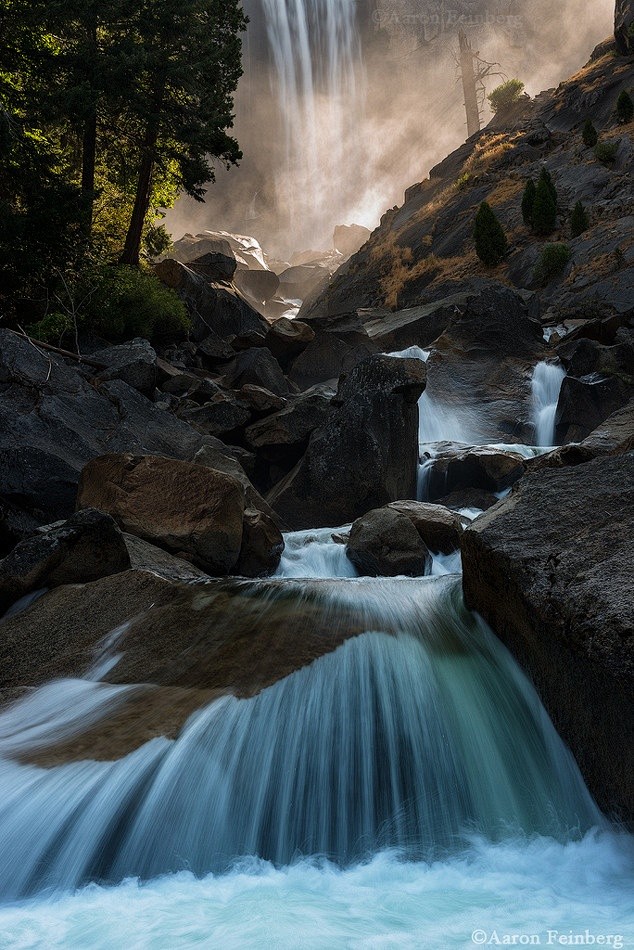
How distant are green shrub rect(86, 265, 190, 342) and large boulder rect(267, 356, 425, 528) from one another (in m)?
7.20

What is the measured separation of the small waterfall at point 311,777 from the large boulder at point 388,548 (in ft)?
12.4

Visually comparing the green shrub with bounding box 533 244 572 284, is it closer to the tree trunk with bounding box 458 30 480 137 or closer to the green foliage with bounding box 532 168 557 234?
the green foliage with bounding box 532 168 557 234

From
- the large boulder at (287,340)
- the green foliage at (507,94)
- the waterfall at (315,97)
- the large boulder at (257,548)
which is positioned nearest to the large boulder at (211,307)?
the large boulder at (287,340)

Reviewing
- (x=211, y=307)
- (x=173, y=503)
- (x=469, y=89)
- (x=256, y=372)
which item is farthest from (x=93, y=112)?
(x=469, y=89)

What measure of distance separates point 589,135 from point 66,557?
35561 millimetres

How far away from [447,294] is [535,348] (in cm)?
935

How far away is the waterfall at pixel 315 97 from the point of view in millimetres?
84188

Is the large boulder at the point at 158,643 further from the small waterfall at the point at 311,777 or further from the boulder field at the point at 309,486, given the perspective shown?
the small waterfall at the point at 311,777

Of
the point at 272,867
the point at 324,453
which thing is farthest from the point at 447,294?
the point at 272,867

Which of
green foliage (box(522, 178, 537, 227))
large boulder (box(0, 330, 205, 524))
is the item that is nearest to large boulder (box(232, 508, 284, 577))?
large boulder (box(0, 330, 205, 524))

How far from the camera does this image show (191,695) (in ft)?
A: 13.9

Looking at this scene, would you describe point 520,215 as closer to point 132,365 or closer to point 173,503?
point 132,365

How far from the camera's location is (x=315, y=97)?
295 ft

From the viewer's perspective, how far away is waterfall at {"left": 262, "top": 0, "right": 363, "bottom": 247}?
84188mm
